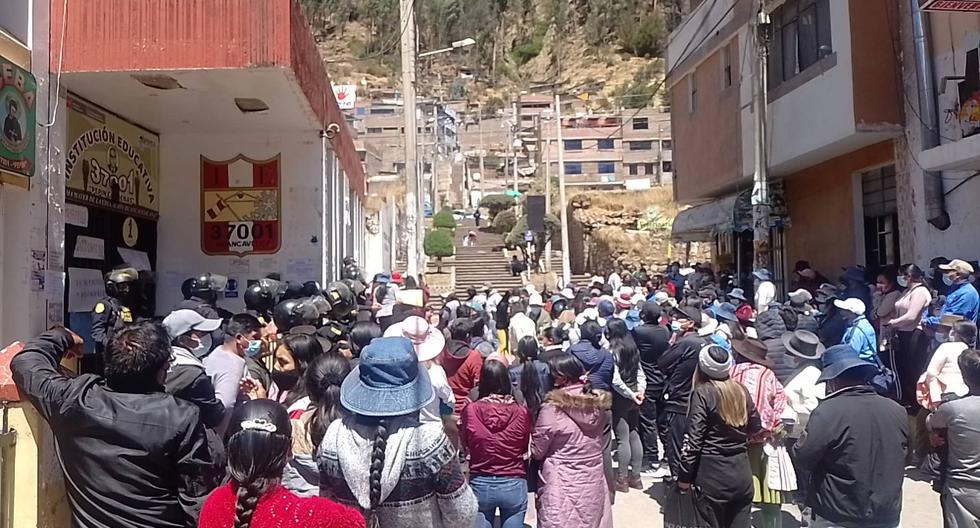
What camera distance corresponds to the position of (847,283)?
11.0m

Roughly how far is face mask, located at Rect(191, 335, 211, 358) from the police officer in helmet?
1.03 metres

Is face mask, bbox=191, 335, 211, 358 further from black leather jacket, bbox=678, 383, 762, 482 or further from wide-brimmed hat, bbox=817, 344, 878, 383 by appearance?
wide-brimmed hat, bbox=817, 344, 878, 383

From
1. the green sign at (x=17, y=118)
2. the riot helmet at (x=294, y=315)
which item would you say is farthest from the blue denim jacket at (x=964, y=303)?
the green sign at (x=17, y=118)

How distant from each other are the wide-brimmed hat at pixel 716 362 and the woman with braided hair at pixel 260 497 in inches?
113

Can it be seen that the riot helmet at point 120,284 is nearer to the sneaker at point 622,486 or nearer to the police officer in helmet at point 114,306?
the police officer in helmet at point 114,306

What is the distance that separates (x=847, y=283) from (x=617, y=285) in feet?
29.7

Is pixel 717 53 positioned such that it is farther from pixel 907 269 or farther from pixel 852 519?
pixel 852 519

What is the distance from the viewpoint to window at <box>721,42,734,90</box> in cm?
1614

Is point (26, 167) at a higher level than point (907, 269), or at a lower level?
higher

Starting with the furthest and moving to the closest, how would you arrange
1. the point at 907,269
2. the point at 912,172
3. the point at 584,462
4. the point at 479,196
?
1. the point at 479,196
2. the point at 912,172
3. the point at 907,269
4. the point at 584,462

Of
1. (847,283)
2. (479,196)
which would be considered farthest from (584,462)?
(479,196)

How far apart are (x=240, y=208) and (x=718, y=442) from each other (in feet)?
21.3

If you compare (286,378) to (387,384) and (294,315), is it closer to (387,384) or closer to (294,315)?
(294,315)

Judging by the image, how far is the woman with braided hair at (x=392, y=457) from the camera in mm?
3002
